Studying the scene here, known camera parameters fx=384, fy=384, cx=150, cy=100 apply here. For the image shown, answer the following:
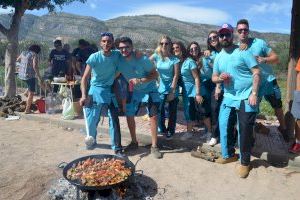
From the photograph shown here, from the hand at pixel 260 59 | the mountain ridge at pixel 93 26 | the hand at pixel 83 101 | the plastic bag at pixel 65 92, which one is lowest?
the plastic bag at pixel 65 92

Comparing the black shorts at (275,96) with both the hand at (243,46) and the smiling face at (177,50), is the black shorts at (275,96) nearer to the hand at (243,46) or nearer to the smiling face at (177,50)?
the hand at (243,46)

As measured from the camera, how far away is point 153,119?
648 cm

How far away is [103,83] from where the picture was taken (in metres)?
6.42

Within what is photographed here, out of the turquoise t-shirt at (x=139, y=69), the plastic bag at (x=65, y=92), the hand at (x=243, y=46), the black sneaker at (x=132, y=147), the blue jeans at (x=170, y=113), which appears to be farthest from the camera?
the plastic bag at (x=65, y=92)

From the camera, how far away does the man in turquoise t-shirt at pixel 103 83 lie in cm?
626

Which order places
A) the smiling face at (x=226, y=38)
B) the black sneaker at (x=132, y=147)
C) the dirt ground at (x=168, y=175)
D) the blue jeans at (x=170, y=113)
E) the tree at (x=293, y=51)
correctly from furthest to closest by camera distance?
the blue jeans at (x=170, y=113) < the black sneaker at (x=132, y=147) < the tree at (x=293, y=51) < the smiling face at (x=226, y=38) < the dirt ground at (x=168, y=175)

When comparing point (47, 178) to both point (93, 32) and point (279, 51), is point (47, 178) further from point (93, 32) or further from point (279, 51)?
point (93, 32)

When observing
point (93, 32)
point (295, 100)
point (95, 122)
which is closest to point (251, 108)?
point (295, 100)

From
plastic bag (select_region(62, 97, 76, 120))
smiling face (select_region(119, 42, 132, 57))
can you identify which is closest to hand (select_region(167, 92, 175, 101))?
smiling face (select_region(119, 42, 132, 57))

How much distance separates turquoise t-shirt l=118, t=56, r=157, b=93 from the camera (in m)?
6.25

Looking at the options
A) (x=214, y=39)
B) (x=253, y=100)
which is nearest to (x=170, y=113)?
(x=214, y=39)

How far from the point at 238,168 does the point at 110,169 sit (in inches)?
77.0

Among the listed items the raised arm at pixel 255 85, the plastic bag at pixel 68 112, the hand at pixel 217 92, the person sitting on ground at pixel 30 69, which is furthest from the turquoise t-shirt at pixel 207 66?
the person sitting on ground at pixel 30 69

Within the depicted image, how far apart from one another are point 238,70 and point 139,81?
1.57 m
